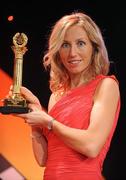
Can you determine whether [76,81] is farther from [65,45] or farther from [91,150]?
[91,150]

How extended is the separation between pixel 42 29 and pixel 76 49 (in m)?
1.29

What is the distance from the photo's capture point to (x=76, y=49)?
1445mm

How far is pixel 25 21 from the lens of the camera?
2691mm

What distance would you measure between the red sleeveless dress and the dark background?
1.16 metres

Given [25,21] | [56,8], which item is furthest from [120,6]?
[25,21]

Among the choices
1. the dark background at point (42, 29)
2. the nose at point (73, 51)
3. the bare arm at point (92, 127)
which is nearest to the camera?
the bare arm at point (92, 127)

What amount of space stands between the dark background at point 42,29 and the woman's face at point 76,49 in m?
1.11

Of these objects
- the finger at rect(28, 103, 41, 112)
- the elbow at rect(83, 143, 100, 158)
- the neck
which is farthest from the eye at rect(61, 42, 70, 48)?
the elbow at rect(83, 143, 100, 158)

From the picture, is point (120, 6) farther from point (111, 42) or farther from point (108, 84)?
point (108, 84)

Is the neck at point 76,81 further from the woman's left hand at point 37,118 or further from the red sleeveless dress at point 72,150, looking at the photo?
the woman's left hand at point 37,118

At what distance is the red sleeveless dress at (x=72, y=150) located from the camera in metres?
1.37

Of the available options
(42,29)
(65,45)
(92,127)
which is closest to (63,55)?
(65,45)

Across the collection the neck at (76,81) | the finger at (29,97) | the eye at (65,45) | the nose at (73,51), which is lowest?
the finger at (29,97)

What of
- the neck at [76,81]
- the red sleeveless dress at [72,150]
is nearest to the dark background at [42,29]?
the neck at [76,81]
